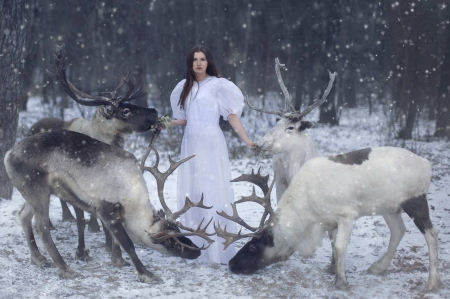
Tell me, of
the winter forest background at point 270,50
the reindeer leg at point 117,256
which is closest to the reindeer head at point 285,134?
the reindeer leg at point 117,256

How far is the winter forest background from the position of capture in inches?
480

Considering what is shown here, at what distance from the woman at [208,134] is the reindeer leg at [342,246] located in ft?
4.26

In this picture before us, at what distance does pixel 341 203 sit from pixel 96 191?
2203 mm

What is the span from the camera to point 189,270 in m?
5.04

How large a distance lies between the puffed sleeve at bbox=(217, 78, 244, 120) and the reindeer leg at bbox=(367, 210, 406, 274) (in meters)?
1.87

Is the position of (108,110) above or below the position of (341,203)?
above

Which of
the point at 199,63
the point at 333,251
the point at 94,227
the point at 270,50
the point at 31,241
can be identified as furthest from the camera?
the point at 270,50

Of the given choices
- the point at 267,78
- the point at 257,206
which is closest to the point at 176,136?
the point at 257,206

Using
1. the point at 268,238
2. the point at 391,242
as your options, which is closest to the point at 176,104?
the point at 268,238

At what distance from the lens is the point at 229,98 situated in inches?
208

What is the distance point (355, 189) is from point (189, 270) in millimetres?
1810

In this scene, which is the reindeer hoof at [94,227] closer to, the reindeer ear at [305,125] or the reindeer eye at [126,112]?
the reindeer eye at [126,112]

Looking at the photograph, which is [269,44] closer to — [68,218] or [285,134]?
[68,218]

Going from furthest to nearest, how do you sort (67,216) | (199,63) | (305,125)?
(67,216) < (199,63) < (305,125)
